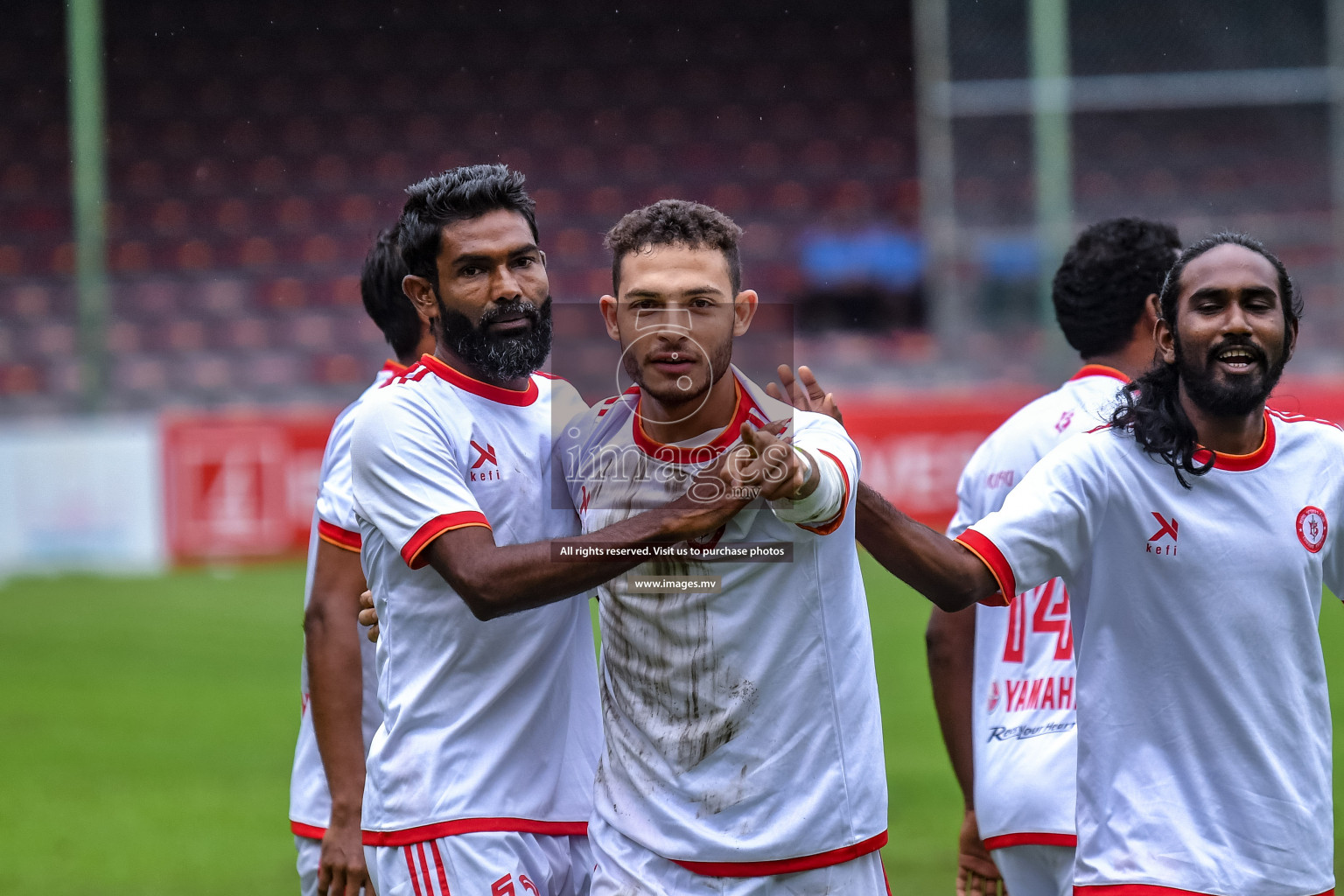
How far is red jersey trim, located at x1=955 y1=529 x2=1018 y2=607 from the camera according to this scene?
267 cm

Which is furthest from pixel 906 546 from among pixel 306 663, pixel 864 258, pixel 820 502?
pixel 864 258

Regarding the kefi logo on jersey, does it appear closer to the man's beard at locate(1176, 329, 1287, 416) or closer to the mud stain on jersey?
the man's beard at locate(1176, 329, 1287, 416)

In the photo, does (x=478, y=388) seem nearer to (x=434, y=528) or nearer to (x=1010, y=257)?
(x=434, y=528)

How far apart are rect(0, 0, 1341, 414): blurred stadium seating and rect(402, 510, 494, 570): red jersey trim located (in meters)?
13.1

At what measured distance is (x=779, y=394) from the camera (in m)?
2.65

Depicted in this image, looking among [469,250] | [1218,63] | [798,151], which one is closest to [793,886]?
[469,250]

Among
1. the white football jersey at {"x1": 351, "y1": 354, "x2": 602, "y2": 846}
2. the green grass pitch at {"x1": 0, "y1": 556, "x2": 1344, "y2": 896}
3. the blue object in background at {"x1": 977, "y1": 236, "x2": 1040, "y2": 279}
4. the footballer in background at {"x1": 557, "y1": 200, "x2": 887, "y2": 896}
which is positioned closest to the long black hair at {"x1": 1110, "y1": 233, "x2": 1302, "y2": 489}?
the footballer in background at {"x1": 557, "y1": 200, "x2": 887, "y2": 896}

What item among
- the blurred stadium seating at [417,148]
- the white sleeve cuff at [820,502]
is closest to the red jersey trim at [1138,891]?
the white sleeve cuff at [820,502]

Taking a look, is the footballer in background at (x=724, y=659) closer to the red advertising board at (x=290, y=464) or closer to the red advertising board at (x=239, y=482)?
the red advertising board at (x=290, y=464)

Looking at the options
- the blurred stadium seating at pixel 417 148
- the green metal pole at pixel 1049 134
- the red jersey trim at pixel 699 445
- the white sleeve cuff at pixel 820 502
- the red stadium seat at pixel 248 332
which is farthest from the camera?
the red stadium seat at pixel 248 332

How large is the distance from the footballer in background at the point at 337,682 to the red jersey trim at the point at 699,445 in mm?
702

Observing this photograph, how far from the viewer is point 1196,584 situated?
2656mm

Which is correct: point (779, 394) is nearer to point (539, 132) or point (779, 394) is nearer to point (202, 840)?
point (202, 840)

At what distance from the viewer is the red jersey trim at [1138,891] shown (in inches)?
102
